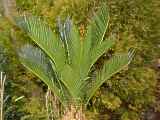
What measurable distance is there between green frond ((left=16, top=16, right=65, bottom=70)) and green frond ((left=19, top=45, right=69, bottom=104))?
6.6 inches

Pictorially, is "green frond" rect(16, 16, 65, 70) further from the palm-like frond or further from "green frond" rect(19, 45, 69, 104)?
"green frond" rect(19, 45, 69, 104)

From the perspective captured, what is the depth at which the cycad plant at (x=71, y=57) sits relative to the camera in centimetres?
748

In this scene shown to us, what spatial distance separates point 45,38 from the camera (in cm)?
752

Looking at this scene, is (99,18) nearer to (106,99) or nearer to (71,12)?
(71,12)

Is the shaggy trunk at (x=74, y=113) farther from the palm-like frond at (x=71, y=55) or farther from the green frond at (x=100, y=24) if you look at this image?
the green frond at (x=100, y=24)

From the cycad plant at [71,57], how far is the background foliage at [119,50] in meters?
0.31

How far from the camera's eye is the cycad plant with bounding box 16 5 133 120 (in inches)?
295

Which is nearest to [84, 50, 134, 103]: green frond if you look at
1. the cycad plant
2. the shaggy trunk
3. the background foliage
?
the cycad plant

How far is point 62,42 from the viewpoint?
7676 millimetres

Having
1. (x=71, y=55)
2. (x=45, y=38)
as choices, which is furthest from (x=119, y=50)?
(x=45, y=38)

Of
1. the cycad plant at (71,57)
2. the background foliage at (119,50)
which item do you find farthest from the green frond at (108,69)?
the background foliage at (119,50)

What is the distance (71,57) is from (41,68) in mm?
472

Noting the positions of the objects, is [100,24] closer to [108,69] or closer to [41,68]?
[108,69]

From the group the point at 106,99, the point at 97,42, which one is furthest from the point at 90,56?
the point at 106,99
